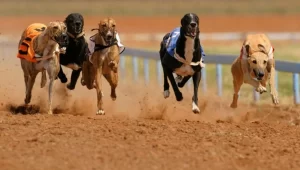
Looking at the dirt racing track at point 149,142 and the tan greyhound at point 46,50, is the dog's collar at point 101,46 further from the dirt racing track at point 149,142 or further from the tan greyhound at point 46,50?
the dirt racing track at point 149,142

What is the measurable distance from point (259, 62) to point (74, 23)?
2680 mm

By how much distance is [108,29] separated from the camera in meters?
10.9

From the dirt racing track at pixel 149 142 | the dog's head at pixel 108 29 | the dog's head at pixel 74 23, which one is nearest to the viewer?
the dirt racing track at pixel 149 142

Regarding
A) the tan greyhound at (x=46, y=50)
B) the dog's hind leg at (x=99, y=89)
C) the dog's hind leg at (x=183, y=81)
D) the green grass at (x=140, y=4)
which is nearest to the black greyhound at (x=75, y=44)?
the tan greyhound at (x=46, y=50)

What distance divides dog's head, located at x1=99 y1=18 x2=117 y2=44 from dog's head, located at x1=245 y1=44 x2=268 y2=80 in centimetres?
186

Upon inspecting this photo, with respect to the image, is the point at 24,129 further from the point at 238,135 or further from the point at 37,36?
the point at 37,36

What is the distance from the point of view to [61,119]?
9305 millimetres

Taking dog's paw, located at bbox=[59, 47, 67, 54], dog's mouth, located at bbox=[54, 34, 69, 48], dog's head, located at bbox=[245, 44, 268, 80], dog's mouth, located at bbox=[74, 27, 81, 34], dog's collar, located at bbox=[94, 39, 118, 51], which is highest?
dog's mouth, located at bbox=[74, 27, 81, 34]

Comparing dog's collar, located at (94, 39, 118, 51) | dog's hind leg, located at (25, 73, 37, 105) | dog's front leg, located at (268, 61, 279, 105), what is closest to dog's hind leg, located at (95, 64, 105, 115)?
dog's collar, located at (94, 39, 118, 51)

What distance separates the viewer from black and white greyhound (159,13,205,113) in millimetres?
10367

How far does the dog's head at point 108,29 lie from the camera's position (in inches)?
428

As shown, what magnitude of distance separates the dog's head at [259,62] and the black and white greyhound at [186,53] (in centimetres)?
74

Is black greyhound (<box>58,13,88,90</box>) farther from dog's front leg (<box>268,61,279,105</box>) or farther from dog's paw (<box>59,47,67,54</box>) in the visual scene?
dog's front leg (<box>268,61,279,105</box>)

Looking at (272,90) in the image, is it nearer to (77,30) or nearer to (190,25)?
(190,25)
